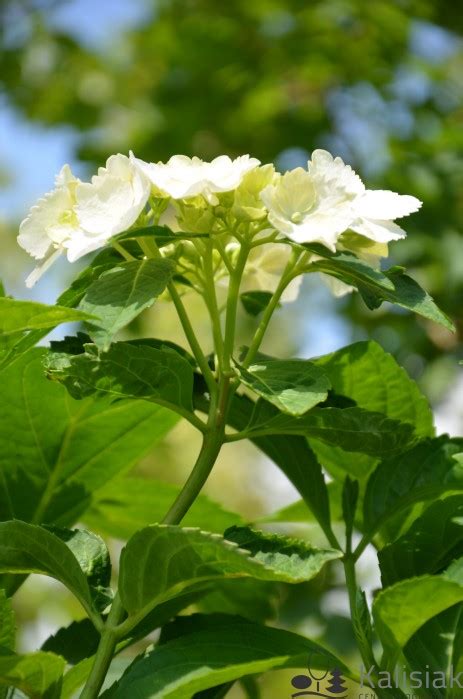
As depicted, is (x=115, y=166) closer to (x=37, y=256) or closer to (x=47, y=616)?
(x=37, y=256)

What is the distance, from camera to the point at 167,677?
42 centimetres

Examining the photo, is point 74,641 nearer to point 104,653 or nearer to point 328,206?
point 104,653

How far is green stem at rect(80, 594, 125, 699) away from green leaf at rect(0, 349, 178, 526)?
5.8 inches

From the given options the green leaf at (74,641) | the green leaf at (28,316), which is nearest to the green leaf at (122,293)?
the green leaf at (28,316)

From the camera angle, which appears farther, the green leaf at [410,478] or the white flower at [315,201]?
the green leaf at [410,478]

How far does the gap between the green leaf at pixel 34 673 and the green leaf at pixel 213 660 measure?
27mm

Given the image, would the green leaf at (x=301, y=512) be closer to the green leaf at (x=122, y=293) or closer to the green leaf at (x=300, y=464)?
the green leaf at (x=300, y=464)

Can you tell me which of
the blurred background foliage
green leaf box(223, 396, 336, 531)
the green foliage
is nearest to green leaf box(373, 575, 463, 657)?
the green foliage

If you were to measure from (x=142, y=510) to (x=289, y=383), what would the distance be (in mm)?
299

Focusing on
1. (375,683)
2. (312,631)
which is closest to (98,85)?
(312,631)

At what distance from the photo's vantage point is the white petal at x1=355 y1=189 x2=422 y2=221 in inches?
17.6

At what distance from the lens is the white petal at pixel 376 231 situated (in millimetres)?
442

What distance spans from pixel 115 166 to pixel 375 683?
28 cm

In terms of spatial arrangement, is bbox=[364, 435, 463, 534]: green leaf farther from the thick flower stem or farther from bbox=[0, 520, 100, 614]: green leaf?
bbox=[0, 520, 100, 614]: green leaf
